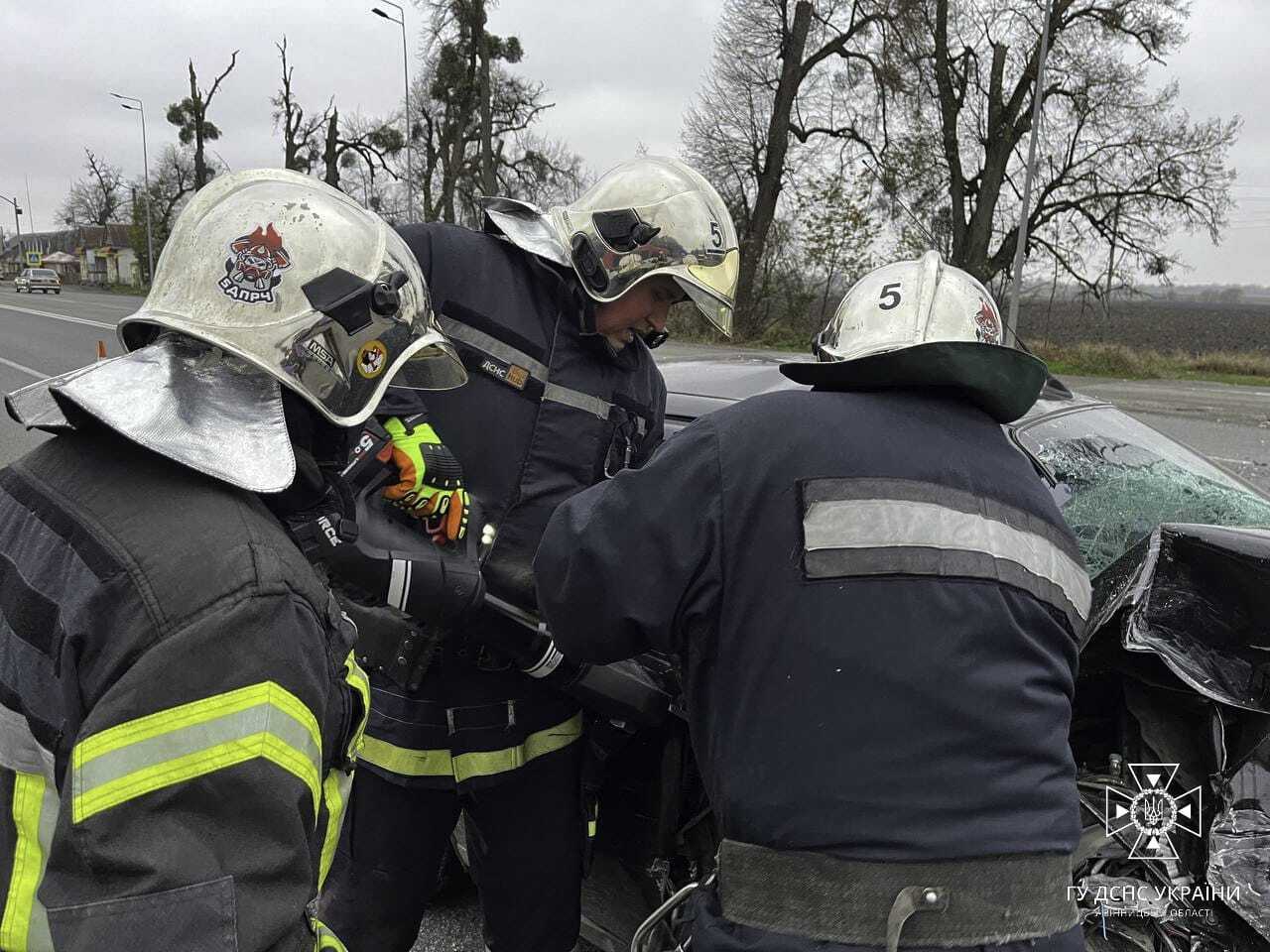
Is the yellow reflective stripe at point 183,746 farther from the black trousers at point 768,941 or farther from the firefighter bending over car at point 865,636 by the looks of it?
the black trousers at point 768,941

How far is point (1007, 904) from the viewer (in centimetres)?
143

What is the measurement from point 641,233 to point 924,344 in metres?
1.06

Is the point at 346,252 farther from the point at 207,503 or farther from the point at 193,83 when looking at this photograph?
the point at 193,83

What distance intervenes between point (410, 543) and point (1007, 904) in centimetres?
125

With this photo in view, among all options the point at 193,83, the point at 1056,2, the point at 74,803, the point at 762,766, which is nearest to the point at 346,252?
the point at 74,803

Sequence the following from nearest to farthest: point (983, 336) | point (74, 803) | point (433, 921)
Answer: point (74, 803) → point (983, 336) → point (433, 921)

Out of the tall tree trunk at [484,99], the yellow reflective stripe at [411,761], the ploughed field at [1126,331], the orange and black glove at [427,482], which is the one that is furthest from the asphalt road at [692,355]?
the tall tree trunk at [484,99]

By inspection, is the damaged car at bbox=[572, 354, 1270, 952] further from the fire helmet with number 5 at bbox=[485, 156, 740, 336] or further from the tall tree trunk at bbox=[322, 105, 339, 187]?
the tall tree trunk at bbox=[322, 105, 339, 187]

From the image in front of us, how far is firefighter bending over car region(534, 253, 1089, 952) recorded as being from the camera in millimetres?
1396

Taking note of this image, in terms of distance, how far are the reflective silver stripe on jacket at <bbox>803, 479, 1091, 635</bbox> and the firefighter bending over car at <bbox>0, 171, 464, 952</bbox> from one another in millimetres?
680

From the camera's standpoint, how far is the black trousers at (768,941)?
55.7 inches

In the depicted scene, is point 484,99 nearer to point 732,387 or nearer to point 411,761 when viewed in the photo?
point 732,387

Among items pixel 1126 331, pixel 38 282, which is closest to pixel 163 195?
pixel 38 282

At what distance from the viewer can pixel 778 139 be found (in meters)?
24.5
